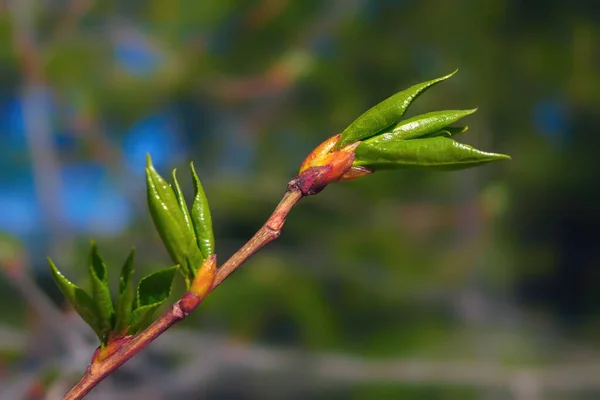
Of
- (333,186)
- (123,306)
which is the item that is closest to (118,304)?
(123,306)

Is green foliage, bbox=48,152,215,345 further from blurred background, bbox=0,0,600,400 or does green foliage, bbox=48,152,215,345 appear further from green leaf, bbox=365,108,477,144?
blurred background, bbox=0,0,600,400

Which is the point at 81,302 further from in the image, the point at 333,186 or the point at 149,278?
the point at 333,186

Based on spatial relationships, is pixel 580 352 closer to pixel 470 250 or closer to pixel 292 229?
pixel 470 250

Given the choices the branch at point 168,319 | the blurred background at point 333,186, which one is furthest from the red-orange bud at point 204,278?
the blurred background at point 333,186

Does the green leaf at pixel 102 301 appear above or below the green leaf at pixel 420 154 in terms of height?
above

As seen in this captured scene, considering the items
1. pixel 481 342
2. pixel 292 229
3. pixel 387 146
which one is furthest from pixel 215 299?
pixel 387 146

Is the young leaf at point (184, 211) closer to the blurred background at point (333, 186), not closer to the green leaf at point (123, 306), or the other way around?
the green leaf at point (123, 306)

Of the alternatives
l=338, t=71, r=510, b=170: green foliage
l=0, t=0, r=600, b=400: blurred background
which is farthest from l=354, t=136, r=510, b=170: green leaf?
l=0, t=0, r=600, b=400: blurred background
